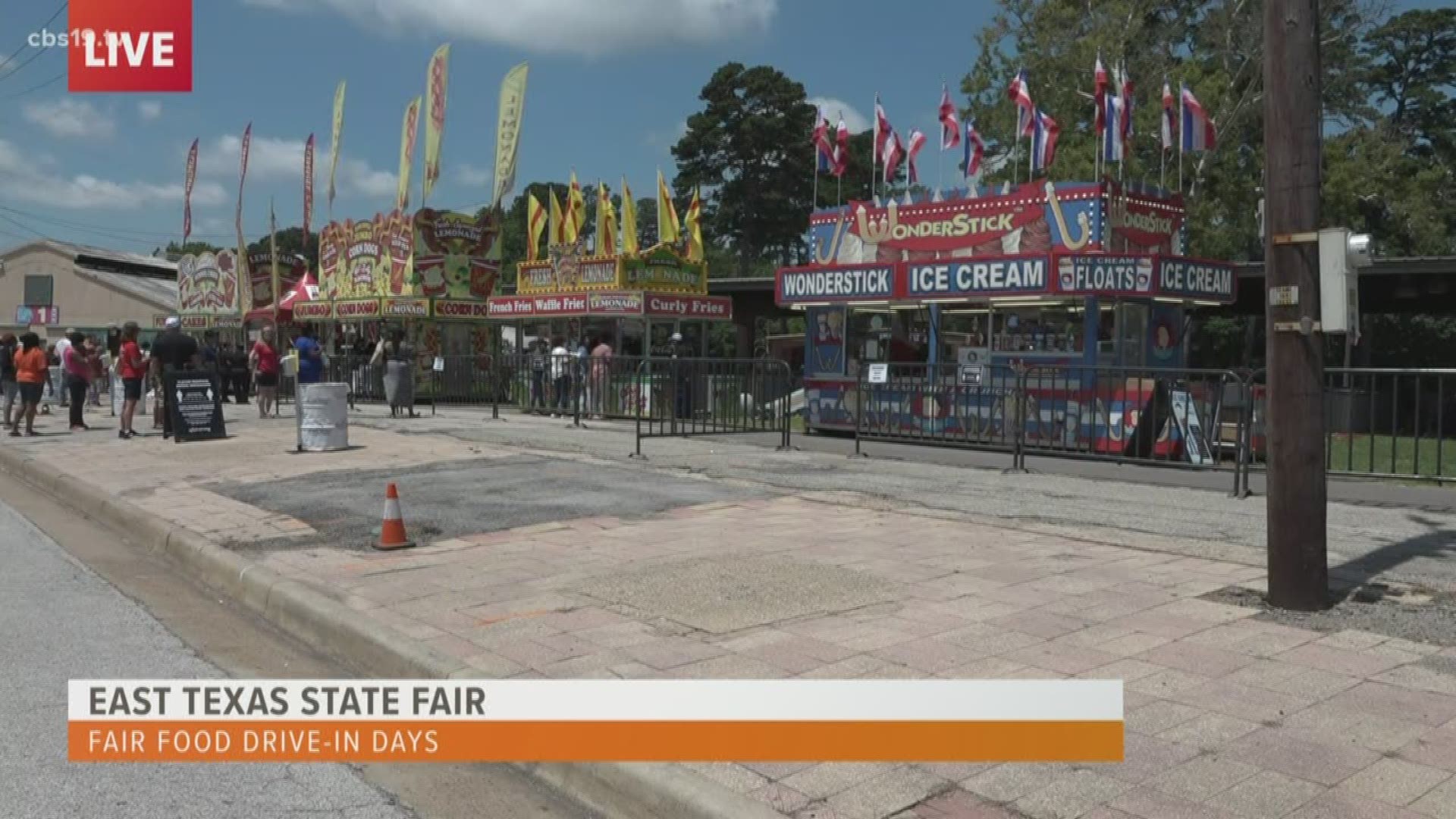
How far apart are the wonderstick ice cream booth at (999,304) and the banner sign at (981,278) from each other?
2 centimetres

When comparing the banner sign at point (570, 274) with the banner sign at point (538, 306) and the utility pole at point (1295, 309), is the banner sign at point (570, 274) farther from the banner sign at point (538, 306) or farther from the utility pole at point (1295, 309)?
the utility pole at point (1295, 309)

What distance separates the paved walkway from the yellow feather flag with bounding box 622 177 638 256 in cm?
1691

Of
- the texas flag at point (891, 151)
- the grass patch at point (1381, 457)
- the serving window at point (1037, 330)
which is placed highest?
the texas flag at point (891, 151)

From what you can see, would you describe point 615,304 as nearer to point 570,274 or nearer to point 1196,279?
point 570,274

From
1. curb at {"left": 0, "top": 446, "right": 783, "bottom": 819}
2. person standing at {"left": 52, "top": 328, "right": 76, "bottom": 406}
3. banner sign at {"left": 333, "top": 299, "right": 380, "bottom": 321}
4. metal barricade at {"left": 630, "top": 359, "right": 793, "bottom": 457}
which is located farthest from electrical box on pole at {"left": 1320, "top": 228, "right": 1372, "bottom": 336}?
banner sign at {"left": 333, "top": 299, "right": 380, "bottom": 321}

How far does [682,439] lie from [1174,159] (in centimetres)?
2087

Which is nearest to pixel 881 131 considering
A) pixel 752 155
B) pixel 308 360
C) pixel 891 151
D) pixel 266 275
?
pixel 891 151

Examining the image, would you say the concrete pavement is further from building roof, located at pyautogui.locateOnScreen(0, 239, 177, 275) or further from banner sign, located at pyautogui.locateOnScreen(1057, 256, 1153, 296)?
building roof, located at pyautogui.locateOnScreen(0, 239, 177, 275)

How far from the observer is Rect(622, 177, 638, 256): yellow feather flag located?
26.5 meters

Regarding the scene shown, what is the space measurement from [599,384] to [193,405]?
6.30m

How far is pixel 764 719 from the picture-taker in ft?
15.4

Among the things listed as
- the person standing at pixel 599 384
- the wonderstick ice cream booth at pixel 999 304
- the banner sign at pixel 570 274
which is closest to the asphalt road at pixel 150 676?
the person standing at pixel 599 384

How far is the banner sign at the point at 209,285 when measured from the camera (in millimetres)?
39656

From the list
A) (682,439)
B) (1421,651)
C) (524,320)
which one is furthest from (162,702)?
(524,320)
